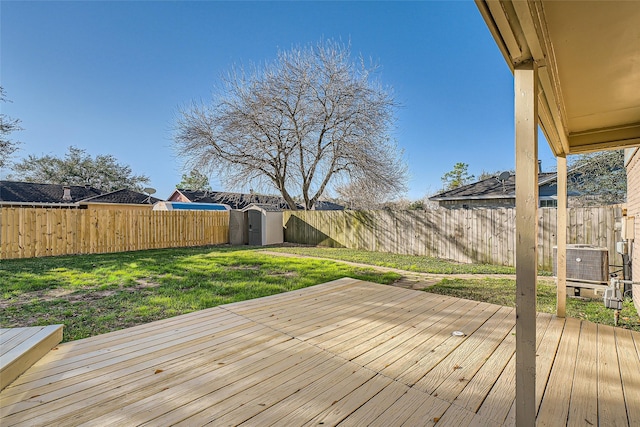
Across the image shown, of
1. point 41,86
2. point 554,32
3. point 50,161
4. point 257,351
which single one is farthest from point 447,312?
Answer: point 50,161

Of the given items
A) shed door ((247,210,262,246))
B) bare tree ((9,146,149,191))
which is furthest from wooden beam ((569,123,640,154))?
bare tree ((9,146,149,191))

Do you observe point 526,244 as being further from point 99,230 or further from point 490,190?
point 490,190

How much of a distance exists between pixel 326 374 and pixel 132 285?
165 inches

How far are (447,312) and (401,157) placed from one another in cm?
1066

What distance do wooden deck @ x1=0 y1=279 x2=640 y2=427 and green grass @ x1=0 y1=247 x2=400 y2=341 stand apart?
83cm

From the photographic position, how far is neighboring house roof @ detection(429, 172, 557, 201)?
484 inches

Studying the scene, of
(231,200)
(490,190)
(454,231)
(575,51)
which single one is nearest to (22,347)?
(575,51)

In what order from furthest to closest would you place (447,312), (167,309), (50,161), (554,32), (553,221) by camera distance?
(50,161) → (553,221) → (167,309) → (447,312) → (554,32)

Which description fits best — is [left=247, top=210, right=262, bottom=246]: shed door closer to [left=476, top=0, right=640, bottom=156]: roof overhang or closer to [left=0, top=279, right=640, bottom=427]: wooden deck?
[left=0, top=279, right=640, bottom=427]: wooden deck

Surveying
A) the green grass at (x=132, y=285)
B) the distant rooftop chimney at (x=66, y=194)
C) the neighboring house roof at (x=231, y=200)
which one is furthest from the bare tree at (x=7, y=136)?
the neighboring house roof at (x=231, y=200)

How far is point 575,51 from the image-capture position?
1.40 m

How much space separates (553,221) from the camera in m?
5.84

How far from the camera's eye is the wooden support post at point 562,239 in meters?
2.86

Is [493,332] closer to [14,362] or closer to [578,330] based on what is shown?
[578,330]
